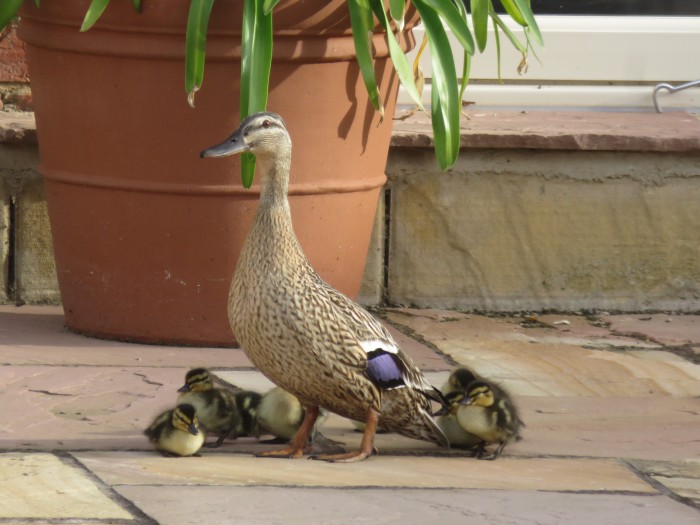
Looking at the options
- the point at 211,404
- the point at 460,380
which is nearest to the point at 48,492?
the point at 211,404

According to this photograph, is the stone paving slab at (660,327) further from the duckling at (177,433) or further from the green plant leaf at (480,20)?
the duckling at (177,433)

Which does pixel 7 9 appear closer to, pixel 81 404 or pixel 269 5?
pixel 269 5

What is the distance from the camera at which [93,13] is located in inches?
187

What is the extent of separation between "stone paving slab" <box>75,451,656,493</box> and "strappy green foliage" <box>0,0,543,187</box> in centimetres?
123

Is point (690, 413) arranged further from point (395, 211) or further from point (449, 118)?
point (395, 211)

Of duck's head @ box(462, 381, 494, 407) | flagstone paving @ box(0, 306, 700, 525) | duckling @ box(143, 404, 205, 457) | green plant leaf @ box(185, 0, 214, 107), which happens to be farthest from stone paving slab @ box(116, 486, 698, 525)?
green plant leaf @ box(185, 0, 214, 107)

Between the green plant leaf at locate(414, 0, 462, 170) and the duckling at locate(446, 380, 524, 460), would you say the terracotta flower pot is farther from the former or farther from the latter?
the duckling at locate(446, 380, 524, 460)

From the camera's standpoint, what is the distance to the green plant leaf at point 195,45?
471cm

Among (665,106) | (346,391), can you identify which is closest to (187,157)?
(346,391)

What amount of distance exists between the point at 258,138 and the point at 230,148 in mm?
108

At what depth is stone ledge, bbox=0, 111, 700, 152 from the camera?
19.1ft

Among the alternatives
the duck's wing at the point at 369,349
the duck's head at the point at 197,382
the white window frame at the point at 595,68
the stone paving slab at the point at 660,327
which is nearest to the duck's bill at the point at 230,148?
the duck's wing at the point at 369,349

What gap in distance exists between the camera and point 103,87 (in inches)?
198

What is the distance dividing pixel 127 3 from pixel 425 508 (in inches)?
88.3
